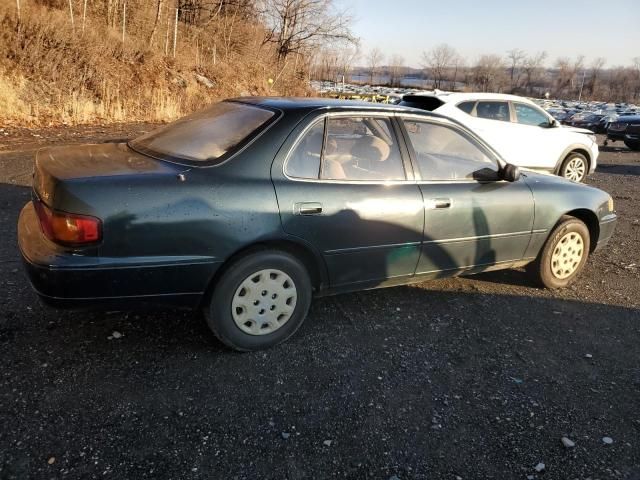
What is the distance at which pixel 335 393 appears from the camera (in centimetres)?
282

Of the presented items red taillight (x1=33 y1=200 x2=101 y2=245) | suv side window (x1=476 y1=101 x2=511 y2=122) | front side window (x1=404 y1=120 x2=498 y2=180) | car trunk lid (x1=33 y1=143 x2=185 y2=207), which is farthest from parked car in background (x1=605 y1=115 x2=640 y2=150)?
red taillight (x1=33 y1=200 x2=101 y2=245)

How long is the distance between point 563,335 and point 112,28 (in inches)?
787

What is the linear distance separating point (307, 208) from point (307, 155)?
1.22ft

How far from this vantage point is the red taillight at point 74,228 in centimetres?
255

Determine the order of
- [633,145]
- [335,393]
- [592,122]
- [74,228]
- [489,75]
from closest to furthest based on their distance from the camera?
[74,228], [335,393], [633,145], [592,122], [489,75]

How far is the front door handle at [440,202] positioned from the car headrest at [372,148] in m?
0.48

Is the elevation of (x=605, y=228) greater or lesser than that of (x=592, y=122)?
lesser

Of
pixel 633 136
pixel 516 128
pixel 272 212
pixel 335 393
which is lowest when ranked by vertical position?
pixel 335 393

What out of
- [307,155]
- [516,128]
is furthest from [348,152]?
[516,128]

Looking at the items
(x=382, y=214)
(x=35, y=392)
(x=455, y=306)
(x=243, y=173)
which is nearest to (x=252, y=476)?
(x=35, y=392)

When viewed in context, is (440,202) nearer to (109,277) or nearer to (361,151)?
(361,151)

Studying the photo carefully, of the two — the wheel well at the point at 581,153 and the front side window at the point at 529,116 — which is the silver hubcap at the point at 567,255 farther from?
the wheel well at the point at 581,153

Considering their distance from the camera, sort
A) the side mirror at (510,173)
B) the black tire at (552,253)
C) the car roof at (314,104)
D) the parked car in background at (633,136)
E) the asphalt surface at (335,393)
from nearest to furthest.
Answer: the asphalt surface at (335,393) < the car roof at (314,104) < the side mirror at (510,173) < the black tire at (552,253) < the parked car in background at (633,136)

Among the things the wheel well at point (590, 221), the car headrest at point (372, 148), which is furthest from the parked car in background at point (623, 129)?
the car headrest at point (372, 148)
